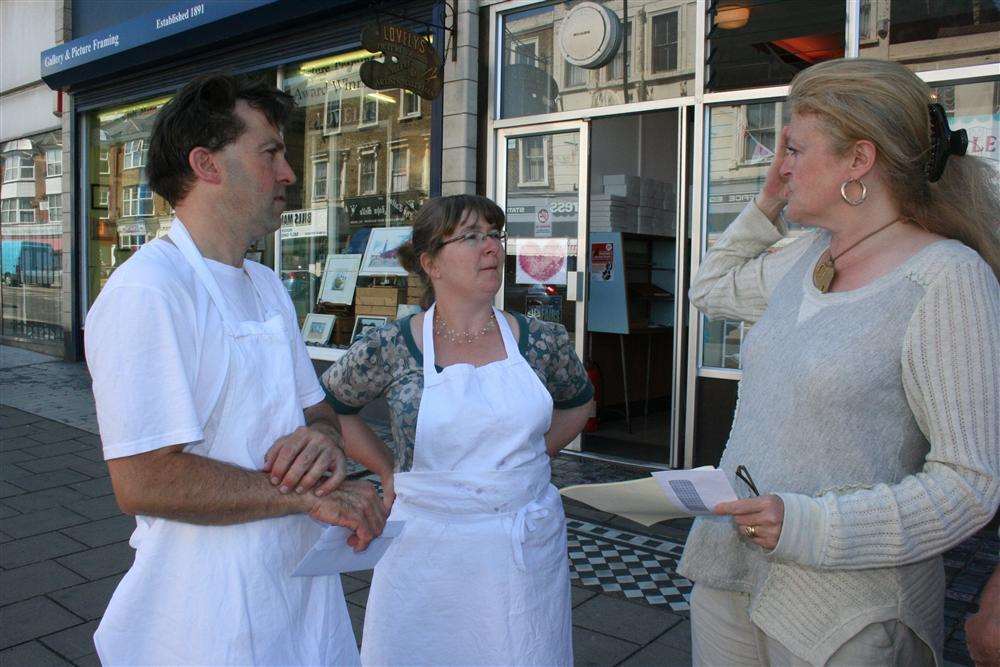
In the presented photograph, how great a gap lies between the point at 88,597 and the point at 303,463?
114 inches

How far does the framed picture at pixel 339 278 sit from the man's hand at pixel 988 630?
24.1 ft

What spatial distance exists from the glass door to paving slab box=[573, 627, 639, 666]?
10.2 feet

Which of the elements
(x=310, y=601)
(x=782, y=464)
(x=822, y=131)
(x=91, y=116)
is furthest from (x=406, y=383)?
(x=91, y=116)

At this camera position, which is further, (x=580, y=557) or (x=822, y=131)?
(x=580, y=557)

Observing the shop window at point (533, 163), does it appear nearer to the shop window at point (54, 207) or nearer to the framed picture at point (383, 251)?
the framed picture at point (383, 251)

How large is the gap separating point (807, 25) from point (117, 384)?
17.4 feet

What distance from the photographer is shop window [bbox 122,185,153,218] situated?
38.0 feet

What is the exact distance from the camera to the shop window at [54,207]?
41.5ft

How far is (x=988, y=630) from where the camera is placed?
4.85ft

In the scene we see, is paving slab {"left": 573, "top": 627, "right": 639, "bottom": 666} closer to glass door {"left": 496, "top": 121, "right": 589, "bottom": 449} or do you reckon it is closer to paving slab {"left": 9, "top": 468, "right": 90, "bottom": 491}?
glass door {"left": 496, "top": 121, "right": 589, "bottom": 449}

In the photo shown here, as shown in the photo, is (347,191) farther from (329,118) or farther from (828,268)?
(828,268)

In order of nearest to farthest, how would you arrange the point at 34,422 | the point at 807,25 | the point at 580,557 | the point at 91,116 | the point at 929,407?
1. the point at 929,407
2. the point at 580,557
3. the point at 807,25
4. the point at 34,422
5. the point at 91,116

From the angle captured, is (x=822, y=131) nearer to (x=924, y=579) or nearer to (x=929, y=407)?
(x=929, y=407)

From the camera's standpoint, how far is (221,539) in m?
1.64
